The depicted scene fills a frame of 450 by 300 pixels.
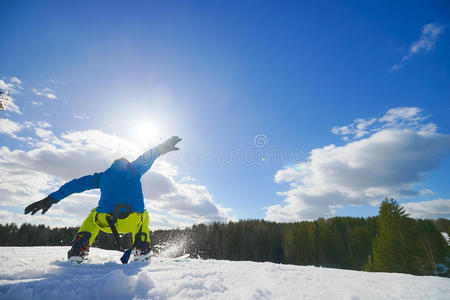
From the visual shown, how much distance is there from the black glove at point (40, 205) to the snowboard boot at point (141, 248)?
187 cm

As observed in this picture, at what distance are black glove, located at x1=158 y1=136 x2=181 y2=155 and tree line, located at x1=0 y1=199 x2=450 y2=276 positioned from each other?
125ft

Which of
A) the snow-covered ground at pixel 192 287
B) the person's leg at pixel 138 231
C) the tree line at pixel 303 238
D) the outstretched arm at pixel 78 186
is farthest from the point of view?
the tree line at pixel 303 238

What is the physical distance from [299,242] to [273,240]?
7.45 metres

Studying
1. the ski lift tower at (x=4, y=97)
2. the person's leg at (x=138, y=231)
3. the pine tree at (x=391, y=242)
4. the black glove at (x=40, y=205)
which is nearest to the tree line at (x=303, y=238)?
the pine tree at (x=391, y=242)

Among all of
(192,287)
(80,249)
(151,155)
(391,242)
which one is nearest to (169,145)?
(151,155)

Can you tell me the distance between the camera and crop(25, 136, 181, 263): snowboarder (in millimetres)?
3119

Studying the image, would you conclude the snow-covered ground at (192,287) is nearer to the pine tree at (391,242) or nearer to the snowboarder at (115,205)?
the snowboarder at (115,205)

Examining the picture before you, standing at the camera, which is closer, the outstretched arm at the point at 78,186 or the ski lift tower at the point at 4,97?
the outstretched arm at the point at 78,186

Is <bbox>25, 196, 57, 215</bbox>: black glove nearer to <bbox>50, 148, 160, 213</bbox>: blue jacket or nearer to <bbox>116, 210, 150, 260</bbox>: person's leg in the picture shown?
<bbox>50, 148, 160, 213</bbox>: blue jacket

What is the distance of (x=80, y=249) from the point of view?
115 inches

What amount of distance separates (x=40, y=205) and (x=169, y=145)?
2576mm

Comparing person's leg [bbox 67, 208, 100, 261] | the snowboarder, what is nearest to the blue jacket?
the snowboarder

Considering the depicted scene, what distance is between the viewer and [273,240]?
6088 cm

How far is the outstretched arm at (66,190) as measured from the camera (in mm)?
3768
